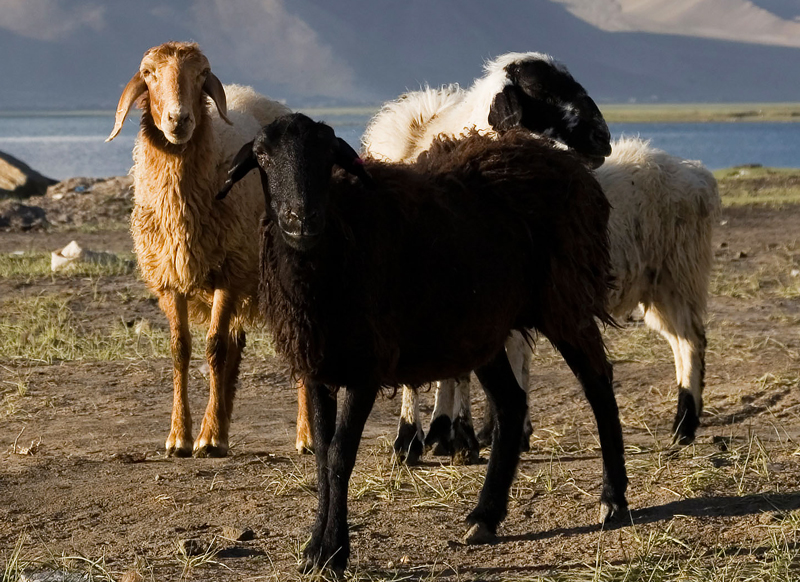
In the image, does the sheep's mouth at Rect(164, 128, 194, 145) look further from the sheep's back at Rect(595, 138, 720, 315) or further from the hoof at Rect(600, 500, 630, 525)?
the hoof at Rect(600, 500, 630, 525)

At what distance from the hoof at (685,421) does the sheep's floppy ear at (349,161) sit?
3.36 metres

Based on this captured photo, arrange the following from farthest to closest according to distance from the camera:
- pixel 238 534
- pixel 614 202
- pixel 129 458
A: pixel 614 202 < pixel 129 458 < pixel 238 534

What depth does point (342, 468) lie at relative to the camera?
15.7ft

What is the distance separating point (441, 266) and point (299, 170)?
31.5 inches

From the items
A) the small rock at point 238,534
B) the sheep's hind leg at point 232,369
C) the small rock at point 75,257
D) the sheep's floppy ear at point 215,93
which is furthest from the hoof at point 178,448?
the small rock at point 75,257

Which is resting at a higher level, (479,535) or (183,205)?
(183,205)

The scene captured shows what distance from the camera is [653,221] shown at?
25.1 ft

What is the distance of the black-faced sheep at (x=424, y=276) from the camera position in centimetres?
476

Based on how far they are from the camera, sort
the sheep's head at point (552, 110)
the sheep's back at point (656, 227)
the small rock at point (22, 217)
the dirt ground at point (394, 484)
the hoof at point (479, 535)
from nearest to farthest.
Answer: the dirt ground at point (394, 484) < the hoof at point (479, 535) < the sheep's head at point (552, 110) < the sheep's back at point (656, 227) < the small rock at point (22, 217)

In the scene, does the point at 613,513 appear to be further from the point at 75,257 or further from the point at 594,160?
the point at 75,257

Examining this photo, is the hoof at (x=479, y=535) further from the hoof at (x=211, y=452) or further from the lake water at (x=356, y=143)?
the lake water at (x=356, y=143)

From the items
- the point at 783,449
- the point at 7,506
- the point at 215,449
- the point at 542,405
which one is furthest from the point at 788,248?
the point at 7,506

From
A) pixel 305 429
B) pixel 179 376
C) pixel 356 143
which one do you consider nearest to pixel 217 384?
pixel 179 376

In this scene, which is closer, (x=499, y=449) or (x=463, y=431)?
(x=499, y=449)
